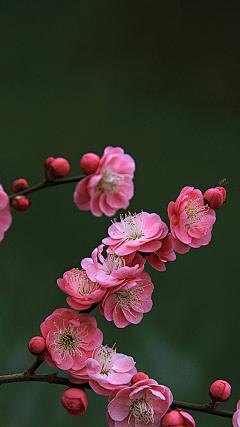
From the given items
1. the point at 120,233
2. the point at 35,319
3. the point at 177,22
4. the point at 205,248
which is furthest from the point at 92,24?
the point at 120,233

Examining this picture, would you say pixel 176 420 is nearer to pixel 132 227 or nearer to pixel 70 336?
pixel 70 336

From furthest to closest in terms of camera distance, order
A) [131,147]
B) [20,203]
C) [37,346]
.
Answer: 1. [131,147]
2. [37,346]
3. [20,203]

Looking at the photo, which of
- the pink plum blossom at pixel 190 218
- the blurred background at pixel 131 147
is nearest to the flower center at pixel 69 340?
the pink plum blossom at pixel 190 218

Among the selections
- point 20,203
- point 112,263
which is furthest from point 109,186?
point 112,263

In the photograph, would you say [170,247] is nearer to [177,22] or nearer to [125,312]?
[125,312]

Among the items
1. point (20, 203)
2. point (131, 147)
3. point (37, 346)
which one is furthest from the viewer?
point (131, 147)

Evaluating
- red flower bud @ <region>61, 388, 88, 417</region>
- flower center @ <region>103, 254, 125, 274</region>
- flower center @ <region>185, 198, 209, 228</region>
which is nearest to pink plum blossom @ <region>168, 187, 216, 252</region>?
flower center @ <region>185, 198, 209, 228</region>

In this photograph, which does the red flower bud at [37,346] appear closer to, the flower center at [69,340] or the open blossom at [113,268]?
the flower center at [69,340]
